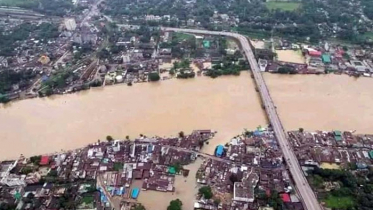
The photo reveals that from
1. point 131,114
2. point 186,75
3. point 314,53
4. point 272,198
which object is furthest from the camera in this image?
point 314,53

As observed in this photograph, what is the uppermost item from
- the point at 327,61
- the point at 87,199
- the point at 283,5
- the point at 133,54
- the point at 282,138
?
the point at 283,5

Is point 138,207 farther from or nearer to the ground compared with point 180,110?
nearer to the ground

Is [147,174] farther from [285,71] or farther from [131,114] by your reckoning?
[285,71]

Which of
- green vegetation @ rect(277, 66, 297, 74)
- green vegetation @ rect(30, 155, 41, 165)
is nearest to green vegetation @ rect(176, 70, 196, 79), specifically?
green vegetation @ rect(277, 66, 297, 74)

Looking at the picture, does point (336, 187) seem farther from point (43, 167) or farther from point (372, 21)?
point (372, 21)

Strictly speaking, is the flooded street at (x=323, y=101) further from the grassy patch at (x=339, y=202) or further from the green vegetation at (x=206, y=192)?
the green vegetation at (x=206, y=192)

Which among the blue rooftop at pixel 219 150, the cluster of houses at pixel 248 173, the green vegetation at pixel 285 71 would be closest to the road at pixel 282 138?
the cluster of houses at pixel 248 173

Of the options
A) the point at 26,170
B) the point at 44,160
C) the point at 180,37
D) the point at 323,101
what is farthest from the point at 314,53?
the point at 26,170

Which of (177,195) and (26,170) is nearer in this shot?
(177,195)

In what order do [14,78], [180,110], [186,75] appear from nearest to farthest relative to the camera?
[180,110]
[186,75]
[14,78]
